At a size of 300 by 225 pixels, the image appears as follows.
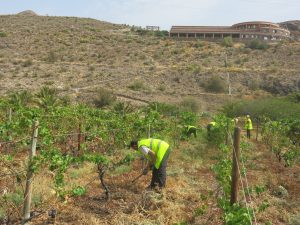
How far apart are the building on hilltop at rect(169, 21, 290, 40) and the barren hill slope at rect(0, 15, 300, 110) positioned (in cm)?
1150

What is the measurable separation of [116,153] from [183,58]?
115 ft

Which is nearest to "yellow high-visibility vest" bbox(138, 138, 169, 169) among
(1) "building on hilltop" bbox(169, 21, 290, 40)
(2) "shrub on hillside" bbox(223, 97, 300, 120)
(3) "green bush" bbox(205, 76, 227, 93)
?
(2) "shrub on hillside" bbox(223, 97, 300, 120)

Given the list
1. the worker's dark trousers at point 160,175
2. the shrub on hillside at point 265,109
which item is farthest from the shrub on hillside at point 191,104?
the worker's dark trousers at point 160,175

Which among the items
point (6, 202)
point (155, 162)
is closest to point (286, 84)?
point (155, 162)

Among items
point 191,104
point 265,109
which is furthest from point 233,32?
point 265,109

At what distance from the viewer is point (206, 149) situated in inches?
530

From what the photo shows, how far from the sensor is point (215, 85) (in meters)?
36.1

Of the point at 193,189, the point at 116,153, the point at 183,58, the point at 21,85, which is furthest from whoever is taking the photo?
the point at 183,58

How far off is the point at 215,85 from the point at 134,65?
936cm

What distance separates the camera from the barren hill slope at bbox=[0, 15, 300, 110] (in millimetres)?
33031

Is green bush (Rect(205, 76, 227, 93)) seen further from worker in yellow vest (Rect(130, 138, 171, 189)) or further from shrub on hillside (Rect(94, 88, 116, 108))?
worker in yellow vest (Rect(130, 138, 171, 189))

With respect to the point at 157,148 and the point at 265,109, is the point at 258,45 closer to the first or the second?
the point at 265,109

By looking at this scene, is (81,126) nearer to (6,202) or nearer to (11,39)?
(6,202)

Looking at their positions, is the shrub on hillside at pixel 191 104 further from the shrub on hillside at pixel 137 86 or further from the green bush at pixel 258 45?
the green bush at pixel 258 45
